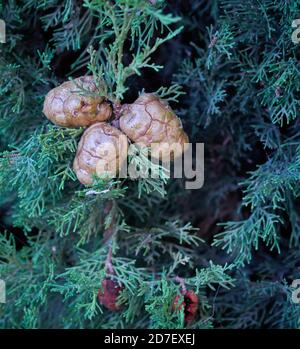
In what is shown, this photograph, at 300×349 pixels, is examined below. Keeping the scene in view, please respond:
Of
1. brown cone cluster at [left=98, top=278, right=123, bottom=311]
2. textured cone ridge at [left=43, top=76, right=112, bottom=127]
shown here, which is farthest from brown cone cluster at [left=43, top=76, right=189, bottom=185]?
brown cone cluster at [left=98, top=278, right=123, bottom=311]

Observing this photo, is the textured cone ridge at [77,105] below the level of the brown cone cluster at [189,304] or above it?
above

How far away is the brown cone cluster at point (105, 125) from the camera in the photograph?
942mm

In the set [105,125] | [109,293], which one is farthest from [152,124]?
[109,293]

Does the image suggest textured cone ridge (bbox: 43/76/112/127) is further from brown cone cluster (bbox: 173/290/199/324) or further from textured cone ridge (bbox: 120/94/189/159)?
brown cone cluster (bbox: 173/290/199/324)

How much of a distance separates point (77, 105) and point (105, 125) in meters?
0.07

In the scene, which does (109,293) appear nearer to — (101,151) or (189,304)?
(189,304)

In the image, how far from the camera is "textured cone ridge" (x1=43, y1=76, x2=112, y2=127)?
97cm

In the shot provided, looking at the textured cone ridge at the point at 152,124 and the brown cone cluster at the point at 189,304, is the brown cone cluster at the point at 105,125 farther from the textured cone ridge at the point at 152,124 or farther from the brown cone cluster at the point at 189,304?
the brown cone cluster at the point at 189,304

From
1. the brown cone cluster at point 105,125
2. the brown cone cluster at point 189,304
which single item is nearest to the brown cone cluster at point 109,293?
the brown cone cluster at point 189,304

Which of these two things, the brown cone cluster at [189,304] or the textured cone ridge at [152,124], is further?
the brown cone cluster at [189,304]

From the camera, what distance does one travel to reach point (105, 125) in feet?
3.18

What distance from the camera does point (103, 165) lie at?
95 cm

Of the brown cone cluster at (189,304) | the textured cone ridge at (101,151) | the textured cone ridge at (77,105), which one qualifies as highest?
the textured cone ridge at (77,105)
